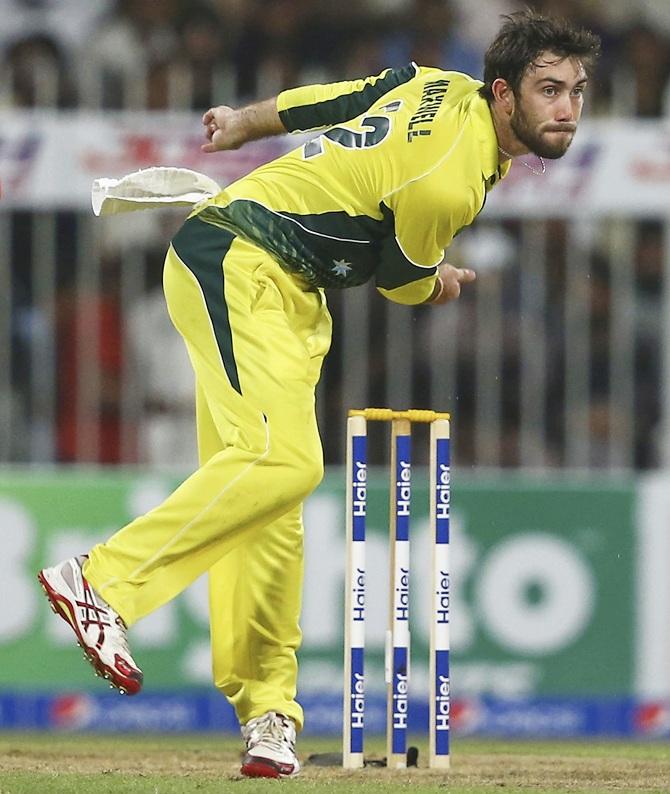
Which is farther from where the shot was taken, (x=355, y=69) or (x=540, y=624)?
(x=355, y=69)

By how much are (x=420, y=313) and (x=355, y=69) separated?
1.32 m

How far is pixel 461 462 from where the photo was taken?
9.06 meters

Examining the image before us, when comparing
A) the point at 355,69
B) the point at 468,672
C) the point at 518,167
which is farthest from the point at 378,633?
the point at 355,69

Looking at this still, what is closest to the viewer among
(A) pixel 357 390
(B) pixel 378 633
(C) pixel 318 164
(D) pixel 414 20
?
(C) pixel 318 164

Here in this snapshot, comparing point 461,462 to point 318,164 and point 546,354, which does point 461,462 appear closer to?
point 546,354

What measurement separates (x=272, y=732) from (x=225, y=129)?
1816 mm

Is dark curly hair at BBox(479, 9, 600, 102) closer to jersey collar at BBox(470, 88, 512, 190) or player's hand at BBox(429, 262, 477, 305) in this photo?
jersey collar at BBox(470, 88, 512, 190)

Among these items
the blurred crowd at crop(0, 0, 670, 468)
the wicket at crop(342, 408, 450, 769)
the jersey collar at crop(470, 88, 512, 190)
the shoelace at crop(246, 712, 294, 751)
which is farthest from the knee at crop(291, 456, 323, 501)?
the blurred crowd at crop(0, 0, 670, 468)

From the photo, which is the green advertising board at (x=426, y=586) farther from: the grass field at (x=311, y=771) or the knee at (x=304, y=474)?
the knee at (x=304, y=474)

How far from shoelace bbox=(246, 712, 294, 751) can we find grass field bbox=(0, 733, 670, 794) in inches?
4.8

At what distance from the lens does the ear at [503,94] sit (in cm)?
549

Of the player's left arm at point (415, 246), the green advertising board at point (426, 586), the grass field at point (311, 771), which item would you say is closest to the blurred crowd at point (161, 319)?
the green advertising board at point (426, 586)

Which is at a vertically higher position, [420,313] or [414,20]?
[414,20]

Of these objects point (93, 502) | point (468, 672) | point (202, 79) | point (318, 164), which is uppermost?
point (202, 79)
